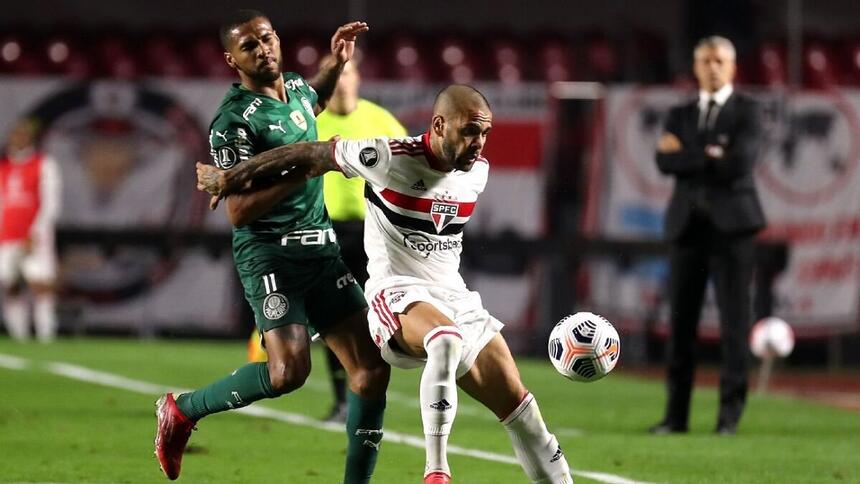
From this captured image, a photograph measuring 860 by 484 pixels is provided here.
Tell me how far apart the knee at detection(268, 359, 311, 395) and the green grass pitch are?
2.87ft

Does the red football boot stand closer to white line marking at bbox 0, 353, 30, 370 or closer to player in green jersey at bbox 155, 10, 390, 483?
player in green jersey at bbox 155, 10, 390, 483

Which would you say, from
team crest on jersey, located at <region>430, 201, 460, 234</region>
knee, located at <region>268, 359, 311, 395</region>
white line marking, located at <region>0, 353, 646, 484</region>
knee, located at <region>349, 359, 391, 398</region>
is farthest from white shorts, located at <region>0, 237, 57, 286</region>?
team crest on jersey, located at <region>430, 201, 460, 234</region>

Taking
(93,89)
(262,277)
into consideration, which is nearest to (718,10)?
(93,89)

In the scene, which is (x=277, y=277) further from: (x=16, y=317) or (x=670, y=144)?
(x=16, y=317)

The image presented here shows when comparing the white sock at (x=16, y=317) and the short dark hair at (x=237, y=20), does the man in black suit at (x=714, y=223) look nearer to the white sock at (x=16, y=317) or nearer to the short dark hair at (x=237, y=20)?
the short dark hair at (x=237, y=20)

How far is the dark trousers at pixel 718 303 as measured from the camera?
987 cm

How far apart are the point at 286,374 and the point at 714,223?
4.01m

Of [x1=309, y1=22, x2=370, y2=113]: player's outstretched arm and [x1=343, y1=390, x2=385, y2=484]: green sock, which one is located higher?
[x1=309, y1=22, x2=370, y2=113]: player's outstretched arm

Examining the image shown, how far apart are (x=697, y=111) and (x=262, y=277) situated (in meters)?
4.08

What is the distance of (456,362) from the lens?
20.1ft

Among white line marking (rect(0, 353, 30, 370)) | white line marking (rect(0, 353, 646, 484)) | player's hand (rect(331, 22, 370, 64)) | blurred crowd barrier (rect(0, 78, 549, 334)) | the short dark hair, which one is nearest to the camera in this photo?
the short dark hair

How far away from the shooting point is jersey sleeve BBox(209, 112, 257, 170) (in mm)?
6703

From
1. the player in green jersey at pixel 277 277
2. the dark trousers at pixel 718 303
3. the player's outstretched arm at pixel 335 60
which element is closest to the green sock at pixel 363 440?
the player in green jersey at pixel 277 277

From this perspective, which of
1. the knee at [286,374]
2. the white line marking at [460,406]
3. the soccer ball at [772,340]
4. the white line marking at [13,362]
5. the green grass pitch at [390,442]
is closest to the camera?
the knee at [286,374]
